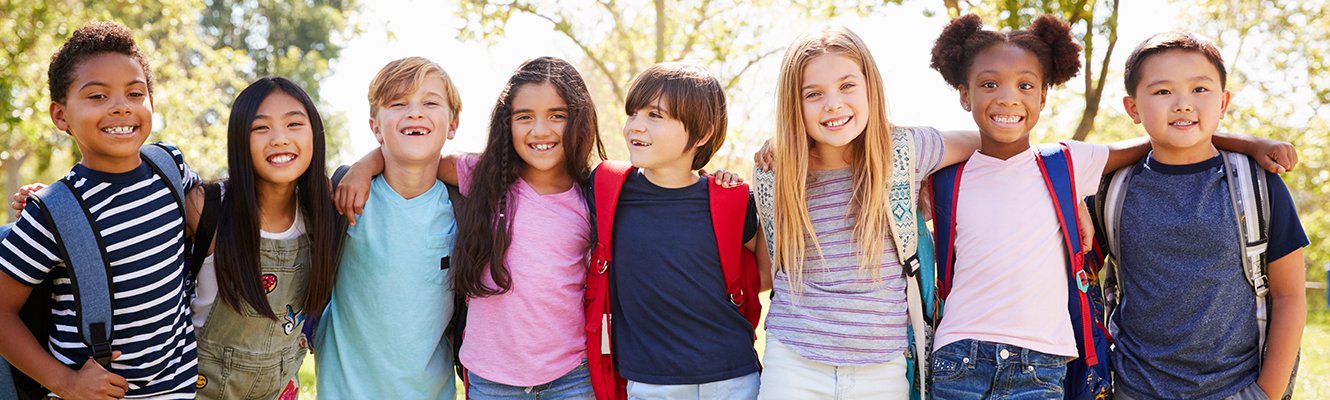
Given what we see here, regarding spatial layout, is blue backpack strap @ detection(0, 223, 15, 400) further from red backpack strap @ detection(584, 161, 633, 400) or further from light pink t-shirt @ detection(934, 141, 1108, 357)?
light pink t-shirt @ detection(934, 141, 1108, 357)

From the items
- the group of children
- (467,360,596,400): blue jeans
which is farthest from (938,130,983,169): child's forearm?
(467,360,596,400): blue jeans

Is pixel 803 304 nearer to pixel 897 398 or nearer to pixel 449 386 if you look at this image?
pixel 897 398

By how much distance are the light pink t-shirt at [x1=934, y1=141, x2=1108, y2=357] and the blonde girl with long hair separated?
180mm

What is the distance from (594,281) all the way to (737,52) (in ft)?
29.0

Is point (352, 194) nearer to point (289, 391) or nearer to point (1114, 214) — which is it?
point (289, 391)

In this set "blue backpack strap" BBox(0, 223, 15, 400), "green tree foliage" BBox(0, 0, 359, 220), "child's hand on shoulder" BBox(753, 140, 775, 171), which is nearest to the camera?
"blue backpack strap" BBox(0, 223, 15, 400)

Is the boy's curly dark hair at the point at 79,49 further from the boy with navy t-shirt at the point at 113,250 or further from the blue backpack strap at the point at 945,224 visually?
the blue backpack strap at the point at 945,224

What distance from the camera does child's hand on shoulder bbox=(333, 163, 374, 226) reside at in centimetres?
279

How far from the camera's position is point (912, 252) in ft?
8.66

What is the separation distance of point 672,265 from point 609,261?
0.23 metres

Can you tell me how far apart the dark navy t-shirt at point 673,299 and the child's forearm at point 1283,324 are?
5.43 ft

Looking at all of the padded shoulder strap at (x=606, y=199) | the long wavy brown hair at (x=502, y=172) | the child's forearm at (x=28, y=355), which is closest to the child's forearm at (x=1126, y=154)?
the padded shoulder strap at (x=606, y=199)

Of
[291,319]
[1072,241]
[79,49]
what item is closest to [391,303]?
[291,319]

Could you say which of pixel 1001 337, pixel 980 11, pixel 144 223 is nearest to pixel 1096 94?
pixel 980 11
